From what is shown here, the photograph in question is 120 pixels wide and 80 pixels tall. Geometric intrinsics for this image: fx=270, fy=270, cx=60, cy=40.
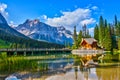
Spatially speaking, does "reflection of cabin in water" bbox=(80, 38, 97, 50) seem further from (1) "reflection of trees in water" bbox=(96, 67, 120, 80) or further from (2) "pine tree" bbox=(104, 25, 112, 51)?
(1) "reflection of trees in water" bbox=(96, 67, 120, 80)

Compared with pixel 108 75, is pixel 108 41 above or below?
above

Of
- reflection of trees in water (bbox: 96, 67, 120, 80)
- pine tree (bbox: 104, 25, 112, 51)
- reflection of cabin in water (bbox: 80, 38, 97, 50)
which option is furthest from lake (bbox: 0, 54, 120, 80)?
reflection of cabin in water (bbox: 80, 38, 97, 50)

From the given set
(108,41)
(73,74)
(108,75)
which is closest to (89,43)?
(108,41)

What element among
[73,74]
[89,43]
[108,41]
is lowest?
[73,74]

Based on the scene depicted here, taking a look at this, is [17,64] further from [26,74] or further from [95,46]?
[95,46]

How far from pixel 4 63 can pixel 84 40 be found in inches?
3803

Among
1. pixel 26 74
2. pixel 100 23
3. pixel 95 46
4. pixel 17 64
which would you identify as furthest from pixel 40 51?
pixel 26 74

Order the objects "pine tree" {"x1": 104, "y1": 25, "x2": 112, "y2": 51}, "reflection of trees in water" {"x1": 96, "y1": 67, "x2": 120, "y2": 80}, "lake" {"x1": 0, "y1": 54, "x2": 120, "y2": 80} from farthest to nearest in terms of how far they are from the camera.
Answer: "pine tree" {"x1": 104, "y1": 25, "x2": 112, "y2": 51}, "lake" {"x1": 0, "y1": 54, "x2": 120, "y2": 80}, "reflection of trees in water" {"x1": 96, "y1": 67, "x2": 120, "y2": 80}

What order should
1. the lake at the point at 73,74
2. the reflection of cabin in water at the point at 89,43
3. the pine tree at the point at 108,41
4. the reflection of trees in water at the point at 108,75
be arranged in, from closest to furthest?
the reflection of trees in water at the point at 108,75, the lake at the point at 73,74, the pine tree at the point at 108,41, the reflection of cabin in water at the point at 89,43

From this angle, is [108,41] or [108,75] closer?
[108,75]

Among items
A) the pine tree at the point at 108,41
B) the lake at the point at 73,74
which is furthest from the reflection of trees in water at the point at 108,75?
the pine tree at the point at 108,41

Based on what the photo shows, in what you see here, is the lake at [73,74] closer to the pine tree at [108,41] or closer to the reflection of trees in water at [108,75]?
the reflection of trees in water at [108,75]

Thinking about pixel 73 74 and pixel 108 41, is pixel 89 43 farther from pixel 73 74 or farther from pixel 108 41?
pixel 73 74

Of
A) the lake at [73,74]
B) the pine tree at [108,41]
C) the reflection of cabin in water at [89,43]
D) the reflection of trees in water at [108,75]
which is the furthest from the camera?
the reflection of cabin in water at [89,43]
